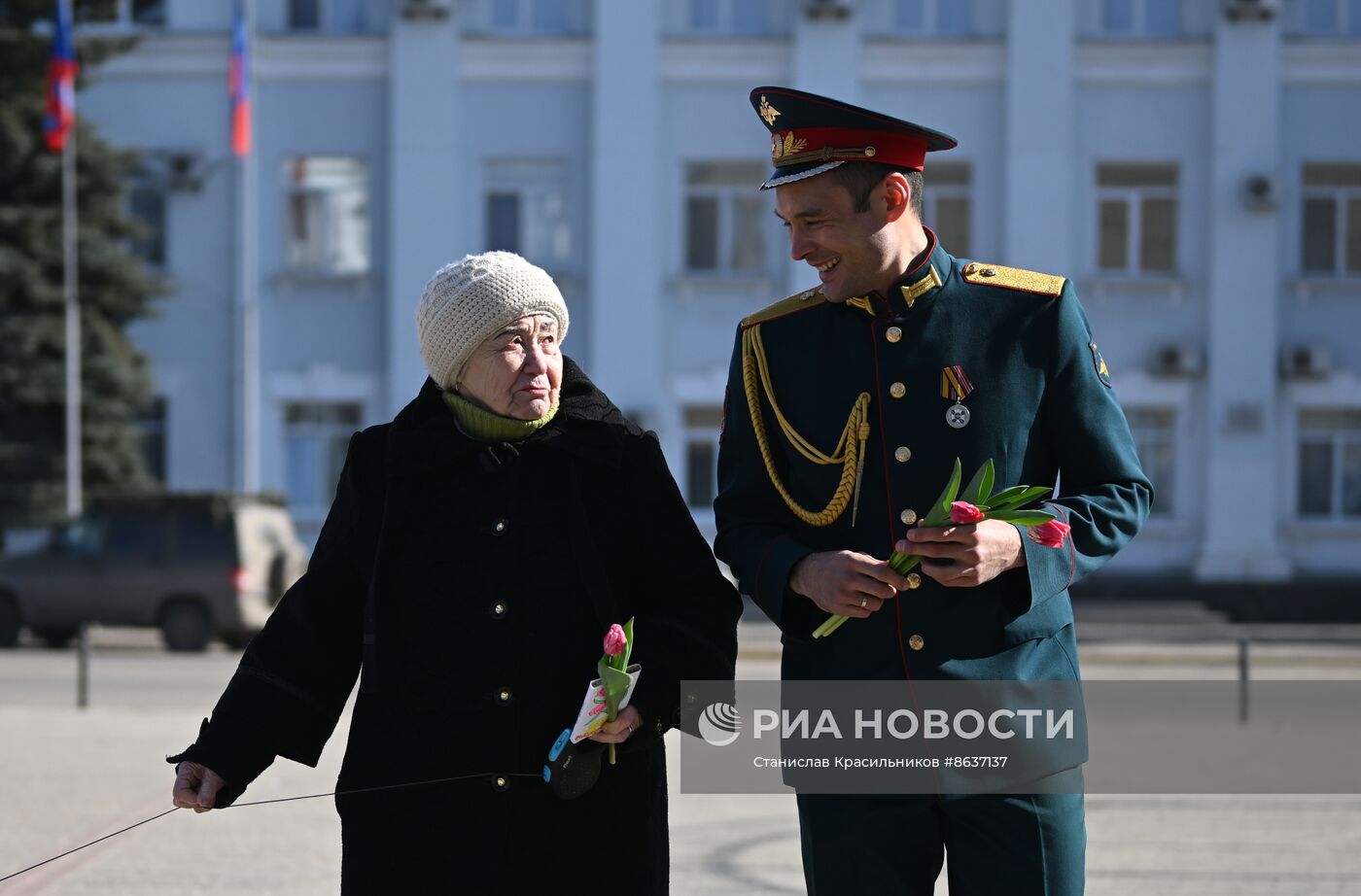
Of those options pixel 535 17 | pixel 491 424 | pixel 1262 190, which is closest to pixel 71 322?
pixel 535 17

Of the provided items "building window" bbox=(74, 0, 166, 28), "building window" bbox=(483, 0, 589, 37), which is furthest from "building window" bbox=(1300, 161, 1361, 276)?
"building window" bbox=(74, 0, 166, 28)

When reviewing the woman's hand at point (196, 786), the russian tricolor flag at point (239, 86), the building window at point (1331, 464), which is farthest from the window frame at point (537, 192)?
the woman's hand at point (196, 786)

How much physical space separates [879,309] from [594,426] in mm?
645

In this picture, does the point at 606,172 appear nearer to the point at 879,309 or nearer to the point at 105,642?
the point at 105,642

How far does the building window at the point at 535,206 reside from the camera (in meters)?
25.8

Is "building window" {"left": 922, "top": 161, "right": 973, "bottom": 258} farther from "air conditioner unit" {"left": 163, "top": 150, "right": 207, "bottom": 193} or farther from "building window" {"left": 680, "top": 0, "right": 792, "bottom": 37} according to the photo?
"air conditioner unit" {"left": 163, "top": 150, "right": 207, "bottom": 193}

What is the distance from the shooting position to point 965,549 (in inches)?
132

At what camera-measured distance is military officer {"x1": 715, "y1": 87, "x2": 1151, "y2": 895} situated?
3.53m

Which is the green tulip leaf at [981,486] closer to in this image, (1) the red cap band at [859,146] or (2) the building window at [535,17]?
(1) the red cap band at [859,146]

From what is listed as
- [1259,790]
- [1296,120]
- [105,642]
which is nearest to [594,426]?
[1259,790]

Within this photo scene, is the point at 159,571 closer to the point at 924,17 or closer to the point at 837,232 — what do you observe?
the point at 924,17

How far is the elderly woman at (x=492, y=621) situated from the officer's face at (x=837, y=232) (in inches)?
22.8

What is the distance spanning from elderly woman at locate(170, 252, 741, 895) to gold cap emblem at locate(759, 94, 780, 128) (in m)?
0.56

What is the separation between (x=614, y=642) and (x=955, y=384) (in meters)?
0.82
